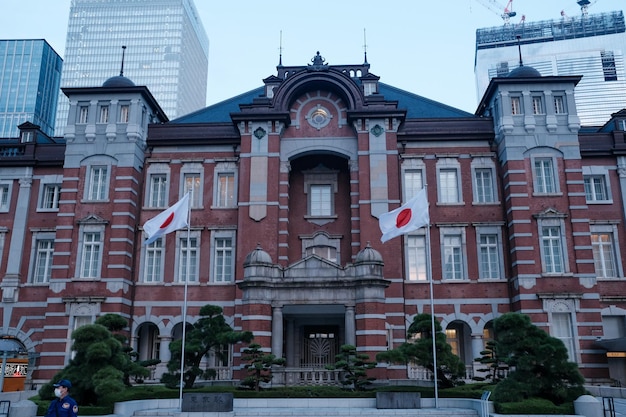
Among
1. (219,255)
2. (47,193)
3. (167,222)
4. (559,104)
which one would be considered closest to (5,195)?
(47,193)

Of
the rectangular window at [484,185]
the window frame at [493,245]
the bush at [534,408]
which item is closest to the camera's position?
the bush at [534,408]

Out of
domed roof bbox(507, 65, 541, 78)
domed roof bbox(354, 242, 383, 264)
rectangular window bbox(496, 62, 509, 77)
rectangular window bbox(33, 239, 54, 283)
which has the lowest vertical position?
domed roof bbox(354, 242, 383, 264)

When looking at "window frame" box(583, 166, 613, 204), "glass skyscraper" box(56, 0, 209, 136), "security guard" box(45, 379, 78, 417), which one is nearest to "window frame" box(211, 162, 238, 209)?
"window frame" box(583, 166, 613, 204)

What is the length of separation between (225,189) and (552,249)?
1625cm

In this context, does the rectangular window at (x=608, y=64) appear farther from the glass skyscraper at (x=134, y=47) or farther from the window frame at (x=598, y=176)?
the window frame at (x=598, y=176)

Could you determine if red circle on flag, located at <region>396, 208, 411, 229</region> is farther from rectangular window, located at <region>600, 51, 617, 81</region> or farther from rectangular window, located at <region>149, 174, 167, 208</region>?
rectangular window, located at <region>600, 51, 617, 81</region>

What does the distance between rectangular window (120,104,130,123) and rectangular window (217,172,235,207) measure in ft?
18.4

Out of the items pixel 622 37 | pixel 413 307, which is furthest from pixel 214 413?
pixel 622 37

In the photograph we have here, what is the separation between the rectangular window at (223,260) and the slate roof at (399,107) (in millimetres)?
7457

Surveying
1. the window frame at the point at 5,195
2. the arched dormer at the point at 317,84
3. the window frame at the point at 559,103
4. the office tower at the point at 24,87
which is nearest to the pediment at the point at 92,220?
the window frame at the point at 5,195

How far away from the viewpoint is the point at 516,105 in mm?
29312

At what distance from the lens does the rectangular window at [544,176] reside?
2820cm

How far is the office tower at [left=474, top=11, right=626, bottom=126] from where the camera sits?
110 metres

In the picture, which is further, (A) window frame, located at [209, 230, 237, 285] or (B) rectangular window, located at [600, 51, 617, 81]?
(B) rectangular window, located at [600, 51, 617, 81]
